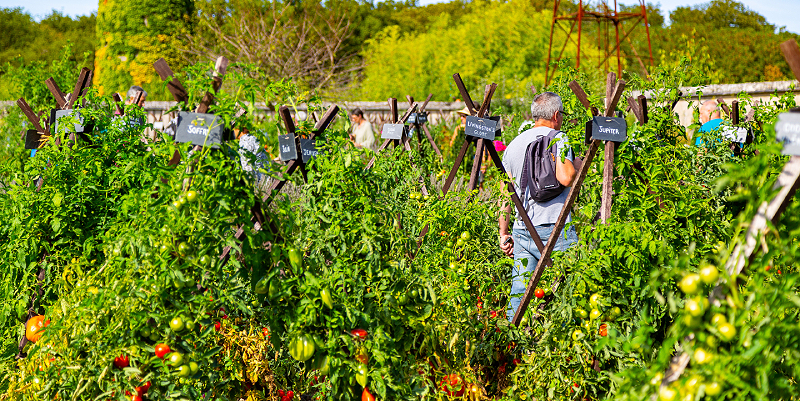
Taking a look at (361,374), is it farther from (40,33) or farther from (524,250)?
(40,33)

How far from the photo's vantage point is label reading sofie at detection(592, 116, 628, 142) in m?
2.16

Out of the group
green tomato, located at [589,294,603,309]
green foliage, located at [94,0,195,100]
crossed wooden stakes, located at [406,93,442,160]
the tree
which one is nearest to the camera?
green tomato, located at [589,294,603,309]

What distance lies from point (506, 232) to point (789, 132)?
73.6 inches

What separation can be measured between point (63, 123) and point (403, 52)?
10.1 meters

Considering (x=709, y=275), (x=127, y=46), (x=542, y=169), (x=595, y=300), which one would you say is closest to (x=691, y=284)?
(x=709, y=275)

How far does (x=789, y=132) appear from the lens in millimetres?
1236

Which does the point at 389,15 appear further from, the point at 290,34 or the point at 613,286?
the point at 613,286

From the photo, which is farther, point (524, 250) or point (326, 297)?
point (524, 250)

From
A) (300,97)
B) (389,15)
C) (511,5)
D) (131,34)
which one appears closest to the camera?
(300,97)

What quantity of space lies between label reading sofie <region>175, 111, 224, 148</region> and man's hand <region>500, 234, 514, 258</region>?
69.8 inches

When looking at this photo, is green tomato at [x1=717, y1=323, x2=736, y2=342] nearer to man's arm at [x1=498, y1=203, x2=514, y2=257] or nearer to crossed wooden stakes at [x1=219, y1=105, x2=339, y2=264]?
crossed wooden stakes at [x1=219, y1=105, x2=339, y2=264]

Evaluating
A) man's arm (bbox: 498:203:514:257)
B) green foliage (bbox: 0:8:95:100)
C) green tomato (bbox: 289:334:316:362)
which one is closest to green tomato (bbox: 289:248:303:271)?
green tomato (bbox: 289:334:316:362)

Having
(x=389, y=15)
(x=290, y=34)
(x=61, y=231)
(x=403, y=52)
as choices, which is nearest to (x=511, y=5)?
(x=403, y=52)

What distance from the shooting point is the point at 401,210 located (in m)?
2.36
